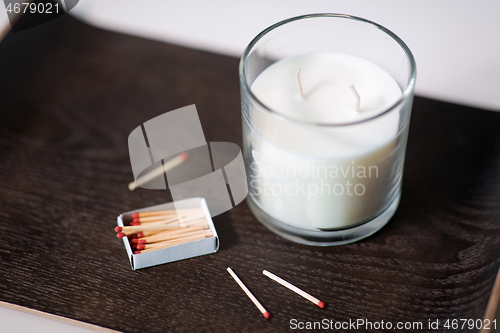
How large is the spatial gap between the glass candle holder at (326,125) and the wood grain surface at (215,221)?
0.17 ft

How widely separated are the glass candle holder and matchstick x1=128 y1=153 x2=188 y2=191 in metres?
0.14

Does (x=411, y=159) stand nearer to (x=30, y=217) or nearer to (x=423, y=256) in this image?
(x=423, y=256)

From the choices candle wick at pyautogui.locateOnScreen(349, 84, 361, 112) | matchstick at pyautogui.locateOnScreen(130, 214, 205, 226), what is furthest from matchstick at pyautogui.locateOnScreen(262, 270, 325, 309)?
candle wick at pyautogui.locateOnScreen(349, 84, 361, 112)

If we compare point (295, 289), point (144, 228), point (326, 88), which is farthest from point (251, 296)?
point (326, 88)

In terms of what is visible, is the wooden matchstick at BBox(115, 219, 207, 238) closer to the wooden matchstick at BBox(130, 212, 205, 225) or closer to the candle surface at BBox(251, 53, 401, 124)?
the wooden matchstick at BBox(130, 212, 205, 225)

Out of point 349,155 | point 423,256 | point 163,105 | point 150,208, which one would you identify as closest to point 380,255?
point 423,256

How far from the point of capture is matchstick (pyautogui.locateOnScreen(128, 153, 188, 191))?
76cm

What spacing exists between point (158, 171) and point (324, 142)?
12.0 inches

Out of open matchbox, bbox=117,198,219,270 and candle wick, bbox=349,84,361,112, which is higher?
candle wick, bbox=349,84,361,112

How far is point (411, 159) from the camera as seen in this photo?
0.78 meters

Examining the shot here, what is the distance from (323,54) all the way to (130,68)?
0.41 meters

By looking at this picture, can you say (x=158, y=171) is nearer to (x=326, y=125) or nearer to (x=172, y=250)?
(x=172, y=250)

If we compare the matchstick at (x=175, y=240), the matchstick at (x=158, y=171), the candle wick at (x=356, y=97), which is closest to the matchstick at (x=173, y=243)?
the matchstick at (x=175, y=240)

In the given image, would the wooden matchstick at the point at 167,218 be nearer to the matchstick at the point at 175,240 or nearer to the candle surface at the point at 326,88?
the matchstick at the point at 175,240
